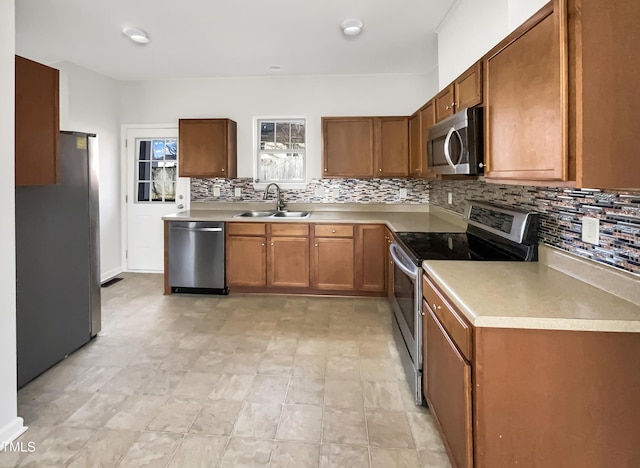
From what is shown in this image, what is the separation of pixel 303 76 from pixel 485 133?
3.37 m

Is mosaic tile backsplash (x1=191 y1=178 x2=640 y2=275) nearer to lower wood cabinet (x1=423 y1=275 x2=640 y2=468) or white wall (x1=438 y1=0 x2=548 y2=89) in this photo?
lower wood cabinet (x1=423 y1=275 x2=640 y2=468)

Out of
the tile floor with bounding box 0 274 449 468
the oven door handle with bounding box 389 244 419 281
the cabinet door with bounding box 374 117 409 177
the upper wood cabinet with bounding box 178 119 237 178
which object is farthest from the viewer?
the upper wood cabinet with bounding box 178 119 237 178

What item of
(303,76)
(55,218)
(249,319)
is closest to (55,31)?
(55,218)

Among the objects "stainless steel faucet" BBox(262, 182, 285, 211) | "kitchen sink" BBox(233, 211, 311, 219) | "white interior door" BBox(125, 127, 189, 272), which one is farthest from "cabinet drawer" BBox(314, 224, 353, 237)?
"white interior door" BBox(125, 127, 189, 272)

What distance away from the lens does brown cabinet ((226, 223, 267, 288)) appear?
4387mm

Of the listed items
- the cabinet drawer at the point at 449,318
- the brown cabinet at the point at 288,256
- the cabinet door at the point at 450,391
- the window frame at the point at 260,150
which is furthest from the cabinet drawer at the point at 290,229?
the cabinet door at the point at 450,391

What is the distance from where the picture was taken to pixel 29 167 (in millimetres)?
2232

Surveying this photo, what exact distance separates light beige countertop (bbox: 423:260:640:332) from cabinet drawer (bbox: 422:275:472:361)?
0.17 ft

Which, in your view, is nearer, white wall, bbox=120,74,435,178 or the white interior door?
white wall, bbox=120,74,435,178

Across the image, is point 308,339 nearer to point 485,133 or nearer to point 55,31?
point 485,133

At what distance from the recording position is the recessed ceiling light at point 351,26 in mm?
3271

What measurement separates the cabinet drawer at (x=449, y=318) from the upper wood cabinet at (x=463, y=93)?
102cm

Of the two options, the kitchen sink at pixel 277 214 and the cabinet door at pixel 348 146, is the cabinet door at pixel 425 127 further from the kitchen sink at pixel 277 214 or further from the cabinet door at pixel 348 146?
the kitchen sink at pixel 277 214

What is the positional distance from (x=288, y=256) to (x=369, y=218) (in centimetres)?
96
